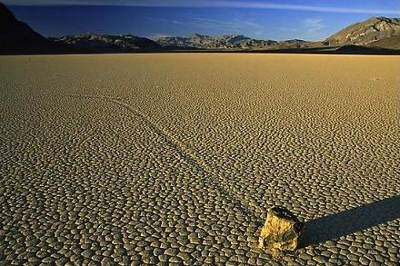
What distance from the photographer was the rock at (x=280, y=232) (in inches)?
130

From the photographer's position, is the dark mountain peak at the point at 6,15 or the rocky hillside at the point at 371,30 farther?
the rocky hillside at the point at 371,30

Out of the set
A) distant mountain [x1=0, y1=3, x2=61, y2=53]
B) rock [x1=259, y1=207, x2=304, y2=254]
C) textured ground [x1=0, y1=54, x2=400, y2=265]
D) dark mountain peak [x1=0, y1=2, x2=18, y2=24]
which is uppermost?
dark mountain peak [x1=0, y1=2, x2=18, y2=24]

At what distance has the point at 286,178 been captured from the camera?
5094 millimetres

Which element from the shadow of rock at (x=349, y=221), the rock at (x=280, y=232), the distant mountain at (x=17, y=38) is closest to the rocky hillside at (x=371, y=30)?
the distant mountain at (x=17, y=38)

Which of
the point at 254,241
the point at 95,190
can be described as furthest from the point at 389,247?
the point at 95,190

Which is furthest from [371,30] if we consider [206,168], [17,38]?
[206,168]

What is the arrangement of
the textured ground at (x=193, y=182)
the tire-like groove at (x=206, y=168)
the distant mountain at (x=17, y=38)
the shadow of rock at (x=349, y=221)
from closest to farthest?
the textured ground at (x=193, y=182) < the shadow of rock at (x=349, y=221) < the tire-like groove at (x=206, y=168) < the distant mountain at (x=17, y=38)

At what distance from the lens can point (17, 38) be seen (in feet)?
192

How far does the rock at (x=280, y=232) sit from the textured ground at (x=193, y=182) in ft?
0.29

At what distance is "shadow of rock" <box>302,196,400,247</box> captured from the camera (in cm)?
360

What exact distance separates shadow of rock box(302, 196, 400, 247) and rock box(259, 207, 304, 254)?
0.17 meters

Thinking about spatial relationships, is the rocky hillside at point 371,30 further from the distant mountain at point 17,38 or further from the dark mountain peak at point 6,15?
the dark mountain peak at point 6,15

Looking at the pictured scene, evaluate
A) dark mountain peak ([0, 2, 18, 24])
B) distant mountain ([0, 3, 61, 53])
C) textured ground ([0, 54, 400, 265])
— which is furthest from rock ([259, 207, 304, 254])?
dark mountain peak ([0, 2, 18, 24])

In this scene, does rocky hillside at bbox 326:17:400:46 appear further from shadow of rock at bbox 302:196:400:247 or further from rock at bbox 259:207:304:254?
rock at bbox 259:207:304:254
